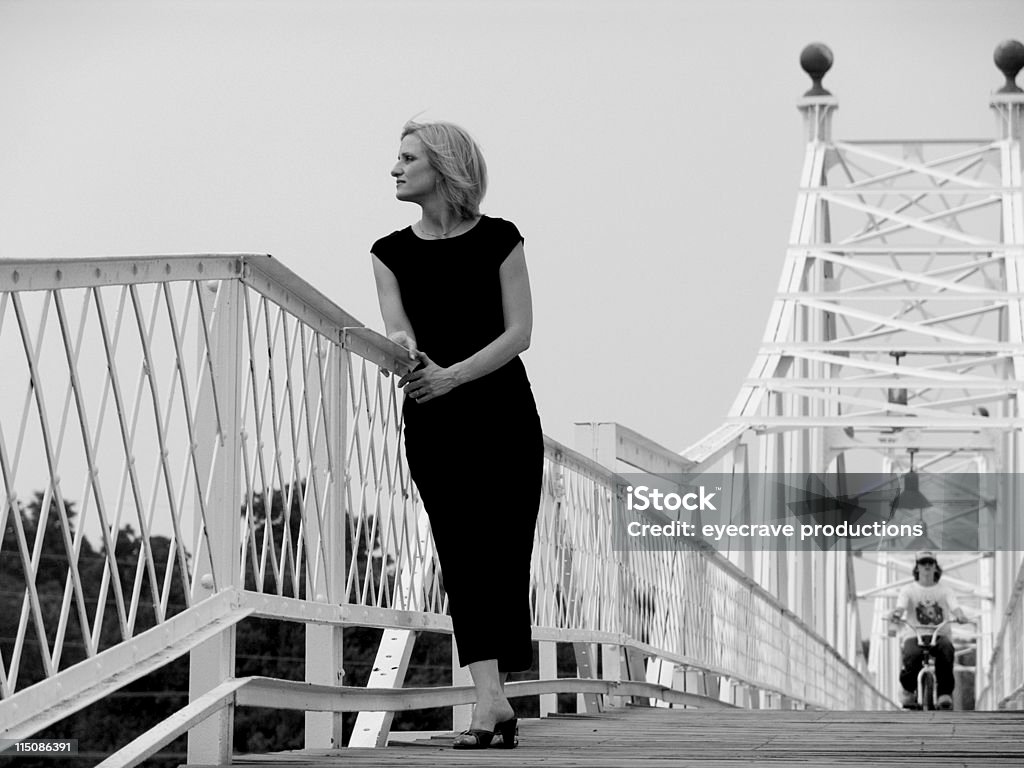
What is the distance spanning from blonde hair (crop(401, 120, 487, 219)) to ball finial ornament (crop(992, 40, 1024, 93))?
24.6 meters

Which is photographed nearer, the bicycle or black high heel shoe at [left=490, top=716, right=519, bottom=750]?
black high heel shoe at [left=490, top=716, right=519, bottom=750]

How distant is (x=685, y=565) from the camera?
28.6 feet

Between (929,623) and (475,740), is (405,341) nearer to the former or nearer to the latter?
(475,740)

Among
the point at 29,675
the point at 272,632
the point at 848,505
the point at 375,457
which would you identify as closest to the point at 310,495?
the point at 375,457

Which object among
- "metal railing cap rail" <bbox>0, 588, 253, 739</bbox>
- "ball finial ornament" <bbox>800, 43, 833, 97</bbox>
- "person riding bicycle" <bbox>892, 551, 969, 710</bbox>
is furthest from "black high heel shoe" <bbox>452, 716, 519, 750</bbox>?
"ball finial ornament" <bbox>800, 43, 833, 97</bbox>

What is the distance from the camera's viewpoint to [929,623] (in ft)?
39.4

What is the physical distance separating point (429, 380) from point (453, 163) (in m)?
0.46

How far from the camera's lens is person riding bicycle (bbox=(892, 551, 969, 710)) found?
11859 mm

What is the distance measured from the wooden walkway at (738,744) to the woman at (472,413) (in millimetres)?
256

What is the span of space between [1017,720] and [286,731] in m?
16.0

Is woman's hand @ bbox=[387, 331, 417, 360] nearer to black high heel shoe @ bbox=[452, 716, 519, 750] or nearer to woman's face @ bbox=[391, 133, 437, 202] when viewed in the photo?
woman's face @ bbox=[391, 133, 437, 202]

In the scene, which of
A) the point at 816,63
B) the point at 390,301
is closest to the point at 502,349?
the point at 390,301

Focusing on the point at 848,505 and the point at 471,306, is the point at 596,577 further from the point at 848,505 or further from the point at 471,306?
the point at 848,505

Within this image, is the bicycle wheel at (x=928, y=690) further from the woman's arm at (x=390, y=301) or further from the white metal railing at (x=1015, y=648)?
the woman's arm at (x=390, y=301)
